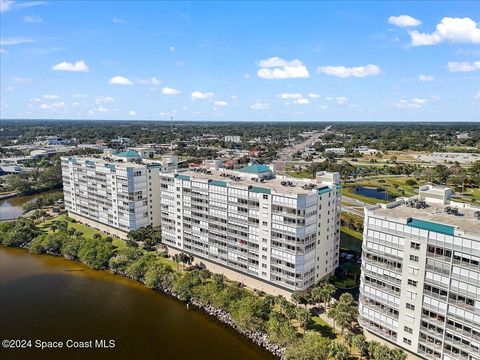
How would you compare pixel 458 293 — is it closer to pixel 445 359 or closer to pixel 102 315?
pixel 445 359

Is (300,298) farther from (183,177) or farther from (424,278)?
(183,177)

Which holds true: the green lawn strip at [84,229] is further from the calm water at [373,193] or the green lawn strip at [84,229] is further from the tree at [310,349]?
the calm water at [373,193]

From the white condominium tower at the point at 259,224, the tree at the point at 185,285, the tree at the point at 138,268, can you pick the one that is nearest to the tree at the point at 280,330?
the white condominium tower at the point at 259,224

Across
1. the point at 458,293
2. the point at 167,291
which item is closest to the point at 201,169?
the point at 167,291

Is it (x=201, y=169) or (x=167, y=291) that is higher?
(x=201, y=169)

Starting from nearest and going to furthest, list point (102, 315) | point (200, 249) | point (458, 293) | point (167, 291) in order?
point (458, 293)
point (102, 315)
point (167, 291)
point (200, 249)

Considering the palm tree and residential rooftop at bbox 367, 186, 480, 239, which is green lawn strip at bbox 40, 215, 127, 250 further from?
residential rooftop at bbox 367, 186, 480, 239

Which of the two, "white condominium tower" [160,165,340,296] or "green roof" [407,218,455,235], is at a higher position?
"green roof" [407,218,455,235]

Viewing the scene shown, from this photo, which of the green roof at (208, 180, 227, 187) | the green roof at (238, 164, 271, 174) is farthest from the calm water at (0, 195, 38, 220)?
the green roof at (238, 164, 271, 174)
